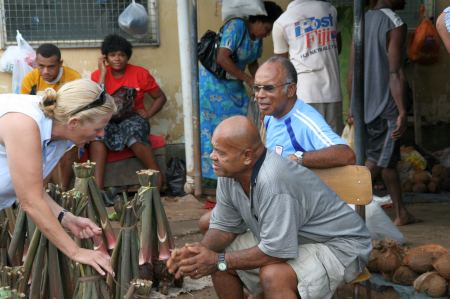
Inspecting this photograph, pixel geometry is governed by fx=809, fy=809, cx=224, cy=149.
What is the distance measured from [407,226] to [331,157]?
236cm

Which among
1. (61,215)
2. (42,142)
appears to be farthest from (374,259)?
(42,142)

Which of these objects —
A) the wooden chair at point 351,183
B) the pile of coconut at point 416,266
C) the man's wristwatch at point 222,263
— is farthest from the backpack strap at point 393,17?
the man's wristwatch at point 222,263

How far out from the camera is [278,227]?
11.5 feet

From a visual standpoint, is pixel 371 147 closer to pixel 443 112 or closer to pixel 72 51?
pixel 443 112

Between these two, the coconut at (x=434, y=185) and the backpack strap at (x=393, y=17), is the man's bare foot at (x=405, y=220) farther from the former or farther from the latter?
the backpack strap at (x=393, y=17)

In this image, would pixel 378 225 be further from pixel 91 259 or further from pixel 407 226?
pixel 91 259

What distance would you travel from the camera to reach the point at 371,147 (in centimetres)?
617

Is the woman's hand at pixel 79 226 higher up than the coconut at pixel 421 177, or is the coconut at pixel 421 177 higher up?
the woman's hand at pixel 79 226

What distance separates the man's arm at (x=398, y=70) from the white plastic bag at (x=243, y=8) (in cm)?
134

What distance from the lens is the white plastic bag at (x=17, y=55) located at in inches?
289

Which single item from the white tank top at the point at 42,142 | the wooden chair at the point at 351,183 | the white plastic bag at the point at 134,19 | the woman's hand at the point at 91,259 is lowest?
the woman's hand at the point at 91,259

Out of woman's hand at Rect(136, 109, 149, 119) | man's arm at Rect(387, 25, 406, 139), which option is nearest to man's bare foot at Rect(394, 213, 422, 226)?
man's arm at Rect(387, 25, 406, 139)

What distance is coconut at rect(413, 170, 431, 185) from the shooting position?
740 centimetres

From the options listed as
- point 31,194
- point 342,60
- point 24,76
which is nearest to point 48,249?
point 31,194
